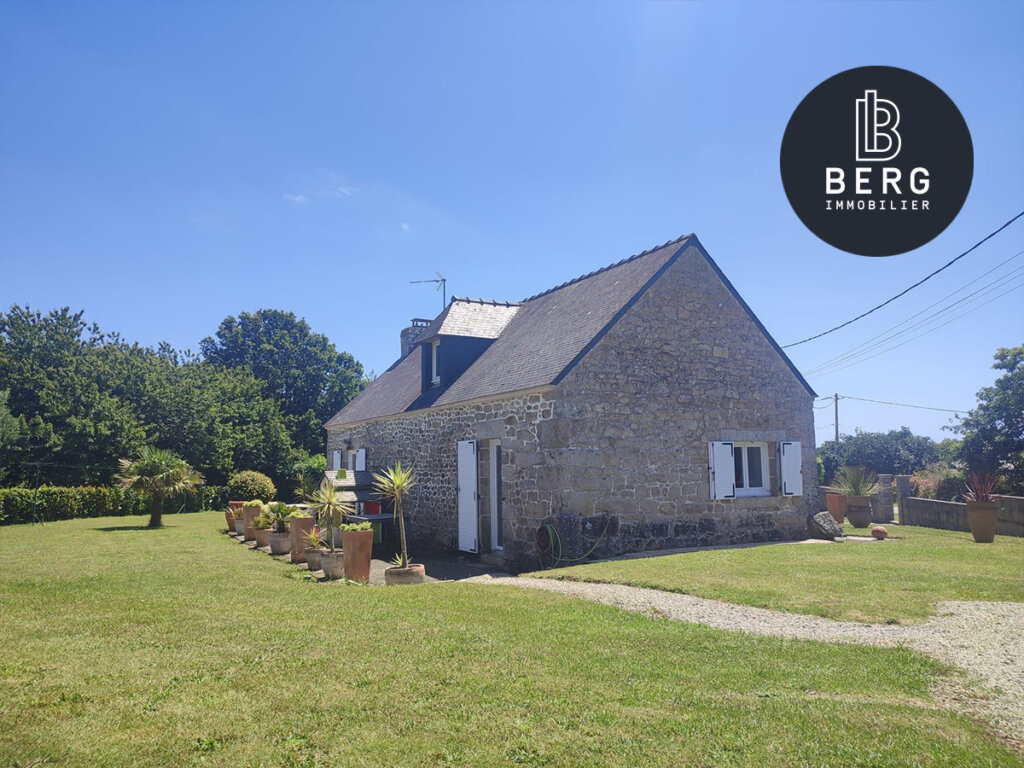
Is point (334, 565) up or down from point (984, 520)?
down

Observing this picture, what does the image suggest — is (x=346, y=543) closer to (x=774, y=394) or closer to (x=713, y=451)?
(x=713, y=451)

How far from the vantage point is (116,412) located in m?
25.0

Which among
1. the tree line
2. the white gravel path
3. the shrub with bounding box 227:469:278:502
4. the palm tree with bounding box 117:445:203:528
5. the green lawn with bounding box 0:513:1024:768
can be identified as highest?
the tree line

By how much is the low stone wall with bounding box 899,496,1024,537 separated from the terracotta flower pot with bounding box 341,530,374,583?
13.2m

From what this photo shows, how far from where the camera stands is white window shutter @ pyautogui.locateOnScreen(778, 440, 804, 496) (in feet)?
46.5

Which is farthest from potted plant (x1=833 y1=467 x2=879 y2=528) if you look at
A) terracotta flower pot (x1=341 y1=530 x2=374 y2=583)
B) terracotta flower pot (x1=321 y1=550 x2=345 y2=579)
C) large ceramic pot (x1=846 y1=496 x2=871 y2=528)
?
terracotta flower pot (x1=321 y1=550 x2=345 y2=579)

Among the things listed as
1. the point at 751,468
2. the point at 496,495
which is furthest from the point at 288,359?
the point at 751,468

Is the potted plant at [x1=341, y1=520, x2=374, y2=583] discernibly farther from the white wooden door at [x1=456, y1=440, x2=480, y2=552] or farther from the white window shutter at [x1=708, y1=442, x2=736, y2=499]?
the white window shutter at [x1=708, y1=442, x2=736, y2=499]

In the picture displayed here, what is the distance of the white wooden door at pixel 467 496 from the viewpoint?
13297mm

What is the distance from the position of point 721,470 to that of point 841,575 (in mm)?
4586

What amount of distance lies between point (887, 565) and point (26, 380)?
28451 mm

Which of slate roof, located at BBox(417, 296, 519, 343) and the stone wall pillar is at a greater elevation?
slate roof, located at BBox(417, 296, 519, 343)

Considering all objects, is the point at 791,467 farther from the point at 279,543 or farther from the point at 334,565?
the point at 279,543

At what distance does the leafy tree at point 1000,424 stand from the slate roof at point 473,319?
1545 cm
